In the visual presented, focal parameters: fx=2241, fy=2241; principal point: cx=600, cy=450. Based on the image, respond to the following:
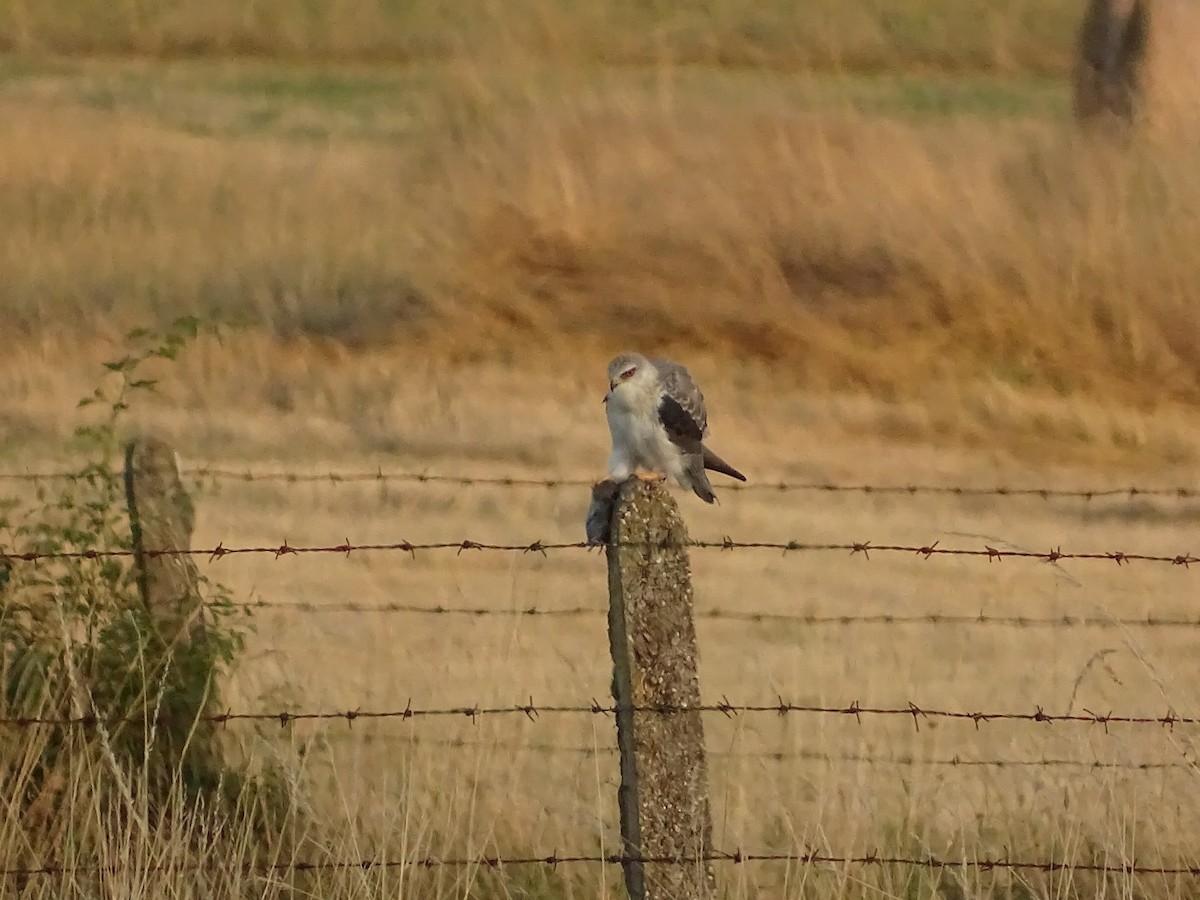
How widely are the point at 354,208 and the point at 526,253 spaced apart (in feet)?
16.8

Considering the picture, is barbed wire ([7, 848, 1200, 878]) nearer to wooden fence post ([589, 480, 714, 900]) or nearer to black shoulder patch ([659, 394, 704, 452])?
wooden fence post ([589, 480, 714, 900])

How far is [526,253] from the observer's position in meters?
15.4

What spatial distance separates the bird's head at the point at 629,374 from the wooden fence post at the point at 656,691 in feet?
4.84

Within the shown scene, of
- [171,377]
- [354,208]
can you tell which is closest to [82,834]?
[171,377]

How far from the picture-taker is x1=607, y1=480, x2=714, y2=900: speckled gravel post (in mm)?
4121

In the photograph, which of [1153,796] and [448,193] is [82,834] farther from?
[448,193]

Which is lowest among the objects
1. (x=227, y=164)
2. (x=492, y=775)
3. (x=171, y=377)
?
(x=492, y=775)

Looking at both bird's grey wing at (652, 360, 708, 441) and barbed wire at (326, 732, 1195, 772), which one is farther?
bird's grey wing at (652, 360, 708, 441)

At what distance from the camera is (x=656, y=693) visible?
4.18m

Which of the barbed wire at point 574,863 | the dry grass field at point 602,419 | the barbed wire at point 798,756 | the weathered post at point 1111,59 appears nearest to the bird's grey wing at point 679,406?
the dry grass field at point 602,419

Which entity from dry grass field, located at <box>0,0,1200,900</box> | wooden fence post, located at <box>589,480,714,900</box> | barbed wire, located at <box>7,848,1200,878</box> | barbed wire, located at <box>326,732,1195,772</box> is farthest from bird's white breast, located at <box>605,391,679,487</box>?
wooden fence post, located at <box>589,480,714,900</box>

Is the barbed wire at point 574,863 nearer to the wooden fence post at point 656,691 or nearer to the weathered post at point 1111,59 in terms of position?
the wooden fence post at point 656,691

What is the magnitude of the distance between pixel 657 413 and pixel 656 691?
160 centimetres

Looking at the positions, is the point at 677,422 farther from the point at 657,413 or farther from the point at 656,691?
the point at 656,691
